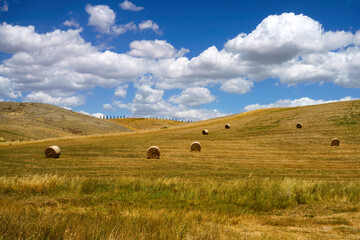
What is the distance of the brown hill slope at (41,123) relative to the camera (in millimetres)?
74175

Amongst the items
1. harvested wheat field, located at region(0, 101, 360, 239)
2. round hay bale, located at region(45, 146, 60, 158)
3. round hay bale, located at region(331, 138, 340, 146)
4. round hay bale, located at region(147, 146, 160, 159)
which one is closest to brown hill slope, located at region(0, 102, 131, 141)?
round hay bale, located at region(45, 146, 60, 158)

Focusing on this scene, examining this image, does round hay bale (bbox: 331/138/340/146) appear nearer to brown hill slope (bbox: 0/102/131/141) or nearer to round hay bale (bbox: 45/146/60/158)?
round hay bale (bbox: 45/146/60/158)

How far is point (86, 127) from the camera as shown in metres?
99.9

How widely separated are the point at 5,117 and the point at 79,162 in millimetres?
68186

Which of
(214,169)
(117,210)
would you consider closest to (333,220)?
(117,210)

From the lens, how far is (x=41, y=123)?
88.5 m

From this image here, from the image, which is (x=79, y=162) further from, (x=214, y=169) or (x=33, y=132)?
(x=33, y=132)

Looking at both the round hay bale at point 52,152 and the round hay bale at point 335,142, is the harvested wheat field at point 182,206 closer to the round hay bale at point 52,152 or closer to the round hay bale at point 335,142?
the round hay bale at point 52,152

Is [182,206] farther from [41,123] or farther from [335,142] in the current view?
[41,123]

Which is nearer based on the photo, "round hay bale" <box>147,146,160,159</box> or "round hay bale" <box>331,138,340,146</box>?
"round hay bale" <box>147,146,160,159</box>

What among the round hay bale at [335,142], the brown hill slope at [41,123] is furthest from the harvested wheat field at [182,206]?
the brown hill slope at [41,123]

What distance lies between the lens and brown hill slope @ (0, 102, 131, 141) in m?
74.2

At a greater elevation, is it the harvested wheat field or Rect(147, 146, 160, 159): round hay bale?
Rect(147, 146, 160, 159): round hay bale

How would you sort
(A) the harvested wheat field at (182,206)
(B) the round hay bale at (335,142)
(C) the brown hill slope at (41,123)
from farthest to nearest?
(C) the brown hill slope at (41,123) < (B) the round hay bale at (335,142) < (A) the harvested wheat field at (182,206)
